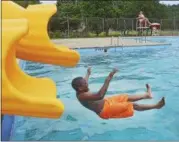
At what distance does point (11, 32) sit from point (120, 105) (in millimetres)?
1866

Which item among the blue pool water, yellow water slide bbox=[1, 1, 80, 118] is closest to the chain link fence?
the blue pool water

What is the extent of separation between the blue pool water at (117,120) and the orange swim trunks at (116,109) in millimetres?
196

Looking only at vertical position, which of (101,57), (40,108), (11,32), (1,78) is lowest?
(101,57)

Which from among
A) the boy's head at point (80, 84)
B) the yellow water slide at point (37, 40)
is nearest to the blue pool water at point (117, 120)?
the boy's head at point (80, 84)

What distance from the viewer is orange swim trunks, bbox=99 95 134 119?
431 centimetres

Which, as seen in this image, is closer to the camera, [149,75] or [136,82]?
[136,82]

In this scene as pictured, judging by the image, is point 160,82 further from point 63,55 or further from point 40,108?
point 40,108

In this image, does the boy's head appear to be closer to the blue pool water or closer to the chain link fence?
the blue pool water

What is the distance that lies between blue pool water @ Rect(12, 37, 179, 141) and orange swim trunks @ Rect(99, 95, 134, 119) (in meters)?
0.20

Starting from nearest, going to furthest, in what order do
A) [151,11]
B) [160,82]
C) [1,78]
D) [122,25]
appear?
1. [1,78]
2. [160,82]
3. [122,25]
4. [151,11]

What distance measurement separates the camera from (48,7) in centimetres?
373

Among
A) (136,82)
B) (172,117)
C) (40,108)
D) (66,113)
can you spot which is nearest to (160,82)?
(136,82)

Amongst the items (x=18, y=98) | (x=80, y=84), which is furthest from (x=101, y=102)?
(x=18, y=98)

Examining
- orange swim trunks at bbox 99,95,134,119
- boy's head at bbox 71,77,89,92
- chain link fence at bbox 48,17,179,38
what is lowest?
chain link fence at bbox 48,17,179,38
